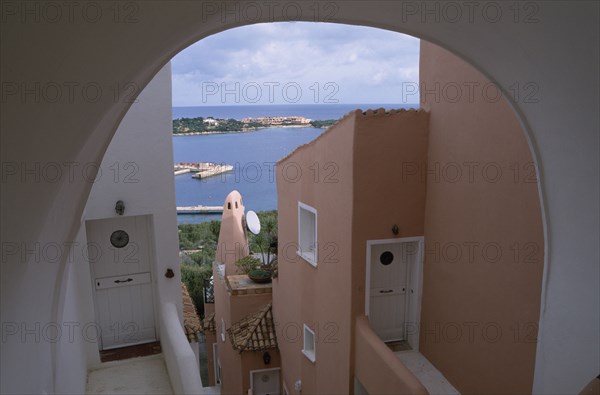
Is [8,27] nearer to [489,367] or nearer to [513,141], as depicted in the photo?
[513,141]

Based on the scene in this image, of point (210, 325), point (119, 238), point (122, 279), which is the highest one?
point (119, 238)

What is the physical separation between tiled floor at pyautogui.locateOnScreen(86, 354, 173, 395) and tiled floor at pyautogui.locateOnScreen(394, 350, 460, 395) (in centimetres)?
376

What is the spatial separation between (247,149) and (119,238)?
11510mm

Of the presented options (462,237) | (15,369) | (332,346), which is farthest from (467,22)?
(332,346)

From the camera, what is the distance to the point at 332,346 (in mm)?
8133

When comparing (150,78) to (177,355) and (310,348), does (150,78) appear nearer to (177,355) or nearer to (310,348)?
(177,355)

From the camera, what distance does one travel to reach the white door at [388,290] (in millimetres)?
7637

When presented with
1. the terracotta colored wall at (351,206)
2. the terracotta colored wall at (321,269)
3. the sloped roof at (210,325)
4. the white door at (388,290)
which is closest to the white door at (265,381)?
the terracotta colored wall at (321,269)

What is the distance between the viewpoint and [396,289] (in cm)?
779

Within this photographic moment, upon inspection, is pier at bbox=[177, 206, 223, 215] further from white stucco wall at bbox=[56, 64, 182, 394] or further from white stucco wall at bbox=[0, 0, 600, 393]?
white stucco wall at bbox=[0, 0, 600, 393]

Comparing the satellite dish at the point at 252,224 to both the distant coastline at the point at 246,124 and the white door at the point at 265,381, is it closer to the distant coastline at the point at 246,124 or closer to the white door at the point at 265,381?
the distant coastline at the point at 246,124

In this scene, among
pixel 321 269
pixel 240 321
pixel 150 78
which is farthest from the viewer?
pixel 240 321

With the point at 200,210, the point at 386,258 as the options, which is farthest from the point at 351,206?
the point at 200,210

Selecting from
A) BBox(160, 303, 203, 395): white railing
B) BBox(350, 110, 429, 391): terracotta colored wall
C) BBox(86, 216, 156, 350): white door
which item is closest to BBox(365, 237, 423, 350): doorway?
BBox(350, 110, 429, 391): terracotta colored wall
